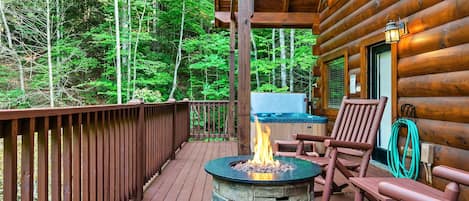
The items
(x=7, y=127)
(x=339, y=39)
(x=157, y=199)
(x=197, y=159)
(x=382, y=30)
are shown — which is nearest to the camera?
(x=7, y=127)

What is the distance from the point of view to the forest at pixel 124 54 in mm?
12562

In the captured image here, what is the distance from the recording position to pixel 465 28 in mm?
2783

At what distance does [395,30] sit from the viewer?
3883 millimetres

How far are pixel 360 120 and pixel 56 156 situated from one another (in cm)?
279

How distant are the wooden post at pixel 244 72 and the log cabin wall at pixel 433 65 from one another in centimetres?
177

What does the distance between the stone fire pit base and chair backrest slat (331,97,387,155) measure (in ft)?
4.02

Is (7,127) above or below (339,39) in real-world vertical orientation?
below

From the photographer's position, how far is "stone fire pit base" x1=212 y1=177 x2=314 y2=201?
2.10m

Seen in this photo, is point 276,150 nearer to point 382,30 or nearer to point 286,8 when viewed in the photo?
point 382,30

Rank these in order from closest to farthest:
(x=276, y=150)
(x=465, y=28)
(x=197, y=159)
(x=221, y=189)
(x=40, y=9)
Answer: (x=221, y=189) < (x=465, y=28) < (x=276, y=150) < (x=197, y=159) < (x=40, y=9)

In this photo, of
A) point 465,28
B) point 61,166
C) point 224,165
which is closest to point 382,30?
→ point 465,28

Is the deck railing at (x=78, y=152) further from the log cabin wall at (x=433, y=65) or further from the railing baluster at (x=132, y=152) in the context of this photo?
the log cabin wall at (x=433, y=65)

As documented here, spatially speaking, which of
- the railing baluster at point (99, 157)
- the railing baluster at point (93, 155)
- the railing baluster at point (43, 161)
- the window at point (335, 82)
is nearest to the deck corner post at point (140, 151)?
the railing baluster at point (99, 157)

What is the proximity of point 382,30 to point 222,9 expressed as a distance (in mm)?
4176
